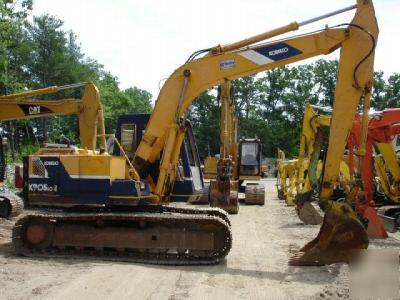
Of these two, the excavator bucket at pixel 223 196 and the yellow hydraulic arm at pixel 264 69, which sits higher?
the yellow hydraulic arm at pixel 264 69

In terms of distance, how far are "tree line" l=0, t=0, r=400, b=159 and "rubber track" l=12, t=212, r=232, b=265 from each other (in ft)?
123

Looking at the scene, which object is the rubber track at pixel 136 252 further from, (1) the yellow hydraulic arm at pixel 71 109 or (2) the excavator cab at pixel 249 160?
(2) the excavator cab at pixel 249 160

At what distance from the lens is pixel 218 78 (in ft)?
31.6

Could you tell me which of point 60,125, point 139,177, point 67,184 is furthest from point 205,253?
point 60,125

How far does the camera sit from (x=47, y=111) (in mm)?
14695

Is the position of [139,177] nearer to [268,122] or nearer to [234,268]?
[234,268]

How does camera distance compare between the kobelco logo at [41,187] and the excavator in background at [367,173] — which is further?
the excavator in background at [367,173]

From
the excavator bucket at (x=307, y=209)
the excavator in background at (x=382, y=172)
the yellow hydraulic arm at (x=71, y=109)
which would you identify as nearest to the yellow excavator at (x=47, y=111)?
the yellow hydraulic arm at (x=71, y=109)

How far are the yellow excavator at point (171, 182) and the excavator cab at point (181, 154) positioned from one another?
31 centimetres

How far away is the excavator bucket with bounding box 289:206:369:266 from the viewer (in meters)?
8.48

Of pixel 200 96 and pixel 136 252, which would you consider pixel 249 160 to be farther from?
pixel 200 96

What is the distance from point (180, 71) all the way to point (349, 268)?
4.37m

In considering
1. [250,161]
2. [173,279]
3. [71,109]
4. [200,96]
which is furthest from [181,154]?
[200,96]

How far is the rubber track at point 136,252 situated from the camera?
8.98 metres
